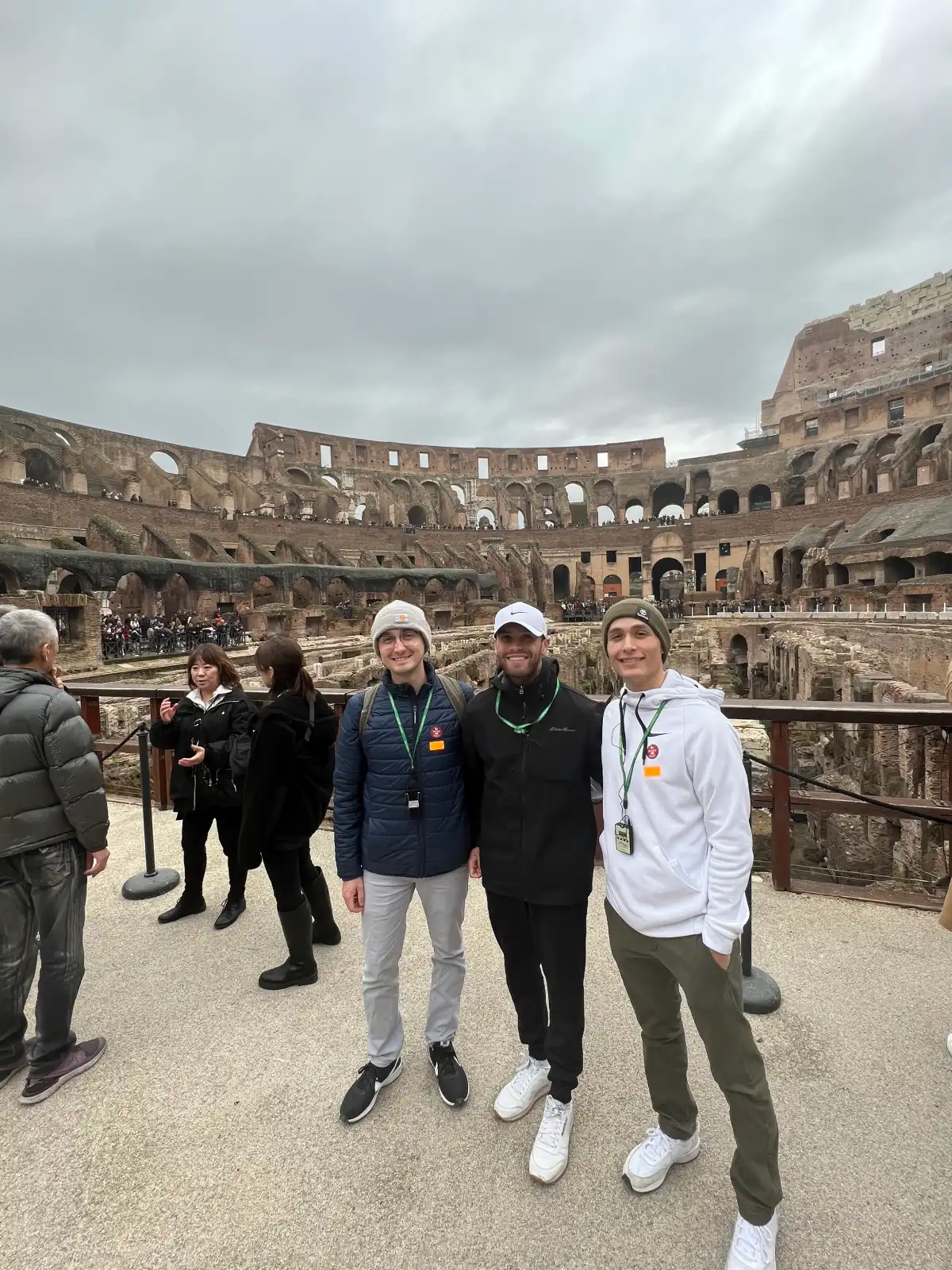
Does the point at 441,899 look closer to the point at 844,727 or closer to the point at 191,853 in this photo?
the point at 191,853

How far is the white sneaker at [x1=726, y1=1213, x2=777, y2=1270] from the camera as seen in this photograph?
1411 mm

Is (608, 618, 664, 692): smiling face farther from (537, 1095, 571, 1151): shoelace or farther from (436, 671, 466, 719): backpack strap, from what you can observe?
(537, 1095, 571, 1151): shoelace

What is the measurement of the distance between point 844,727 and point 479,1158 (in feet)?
35.9

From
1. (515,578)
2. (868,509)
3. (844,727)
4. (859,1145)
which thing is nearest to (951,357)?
(868,509)

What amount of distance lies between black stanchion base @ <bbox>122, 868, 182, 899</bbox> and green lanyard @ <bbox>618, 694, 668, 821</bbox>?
3.16m

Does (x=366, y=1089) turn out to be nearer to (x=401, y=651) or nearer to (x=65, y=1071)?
(x=65, y=1071)

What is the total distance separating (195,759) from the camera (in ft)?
10.1

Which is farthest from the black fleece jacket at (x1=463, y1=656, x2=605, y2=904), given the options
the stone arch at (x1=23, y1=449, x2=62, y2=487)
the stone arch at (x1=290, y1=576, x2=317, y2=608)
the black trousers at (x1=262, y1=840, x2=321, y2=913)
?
the stone arch at (x1=23, y1=449, x2=62, y2=487)

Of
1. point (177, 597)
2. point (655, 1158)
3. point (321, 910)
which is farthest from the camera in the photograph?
point (177, 597)

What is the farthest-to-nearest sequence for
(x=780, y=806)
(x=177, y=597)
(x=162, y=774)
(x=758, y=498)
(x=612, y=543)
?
(x=758, y=498)
(x=612, y=543)
(x=177, y=597)
(x=162, y=774)
(x=780, y=806)

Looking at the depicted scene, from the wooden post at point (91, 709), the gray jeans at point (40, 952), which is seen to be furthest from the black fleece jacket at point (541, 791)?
the wooden post at point (91, 709)

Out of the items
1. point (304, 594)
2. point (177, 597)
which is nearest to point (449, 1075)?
point (177, 597)

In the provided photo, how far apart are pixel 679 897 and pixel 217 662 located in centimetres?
272

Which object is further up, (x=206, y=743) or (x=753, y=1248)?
(x=206, y=743)
